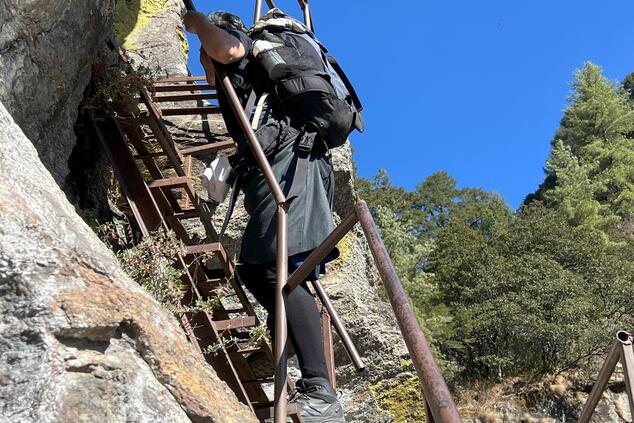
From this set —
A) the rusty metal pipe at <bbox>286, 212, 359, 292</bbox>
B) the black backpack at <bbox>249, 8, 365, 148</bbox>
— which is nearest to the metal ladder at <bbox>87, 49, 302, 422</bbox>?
the rusty metal pipe at <bbox>286, 212, 359, 292</bbox>

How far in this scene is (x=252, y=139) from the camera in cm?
369

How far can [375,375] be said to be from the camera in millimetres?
7055

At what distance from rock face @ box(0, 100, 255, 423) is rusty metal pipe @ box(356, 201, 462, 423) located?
0.78 metres

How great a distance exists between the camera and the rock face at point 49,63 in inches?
154

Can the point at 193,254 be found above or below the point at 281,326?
above

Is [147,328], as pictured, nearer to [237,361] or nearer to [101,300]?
[101,300]

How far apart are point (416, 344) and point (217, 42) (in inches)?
96.9

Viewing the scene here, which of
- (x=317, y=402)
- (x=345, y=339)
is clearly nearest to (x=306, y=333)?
(x=317, y=402)

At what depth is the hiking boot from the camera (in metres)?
3.34

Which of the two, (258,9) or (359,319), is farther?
(359,319)

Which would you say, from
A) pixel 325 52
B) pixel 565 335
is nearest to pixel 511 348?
pixel 565 335

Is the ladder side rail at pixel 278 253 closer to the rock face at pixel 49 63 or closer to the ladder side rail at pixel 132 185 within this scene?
the rock face at pixel 49 63

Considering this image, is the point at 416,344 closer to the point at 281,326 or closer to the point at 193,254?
the point at 281,326

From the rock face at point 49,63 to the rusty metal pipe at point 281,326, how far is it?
1557mm
